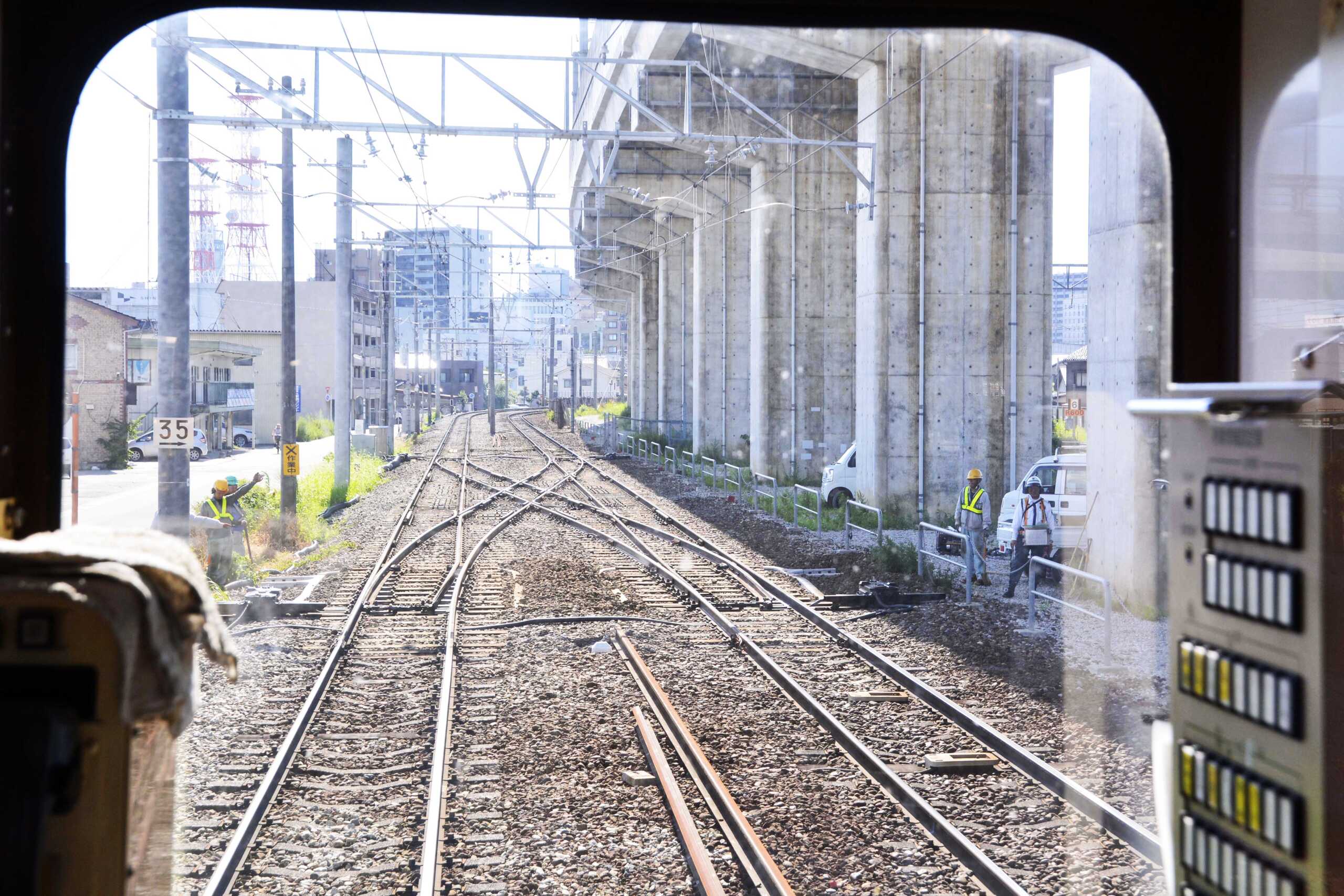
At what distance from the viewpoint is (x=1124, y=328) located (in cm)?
1136

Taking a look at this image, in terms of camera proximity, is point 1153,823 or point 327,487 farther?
point 327,487

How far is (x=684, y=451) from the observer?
106ft

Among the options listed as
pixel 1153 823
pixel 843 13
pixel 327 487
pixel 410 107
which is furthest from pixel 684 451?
pixel 843 13

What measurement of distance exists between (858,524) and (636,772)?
12072 mm

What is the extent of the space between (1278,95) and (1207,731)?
5.99ft

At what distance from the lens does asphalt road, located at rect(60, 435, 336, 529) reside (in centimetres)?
1539

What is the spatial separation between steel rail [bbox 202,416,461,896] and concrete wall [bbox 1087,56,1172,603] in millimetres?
7049

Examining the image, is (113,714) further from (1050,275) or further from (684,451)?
(684,451)

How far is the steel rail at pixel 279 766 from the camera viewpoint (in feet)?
15.9

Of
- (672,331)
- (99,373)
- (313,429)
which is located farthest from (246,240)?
(99,373)

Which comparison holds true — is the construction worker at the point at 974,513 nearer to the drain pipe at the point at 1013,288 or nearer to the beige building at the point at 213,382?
the drain pipe at the point at 1013,288

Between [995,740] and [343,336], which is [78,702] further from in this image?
[343,336]

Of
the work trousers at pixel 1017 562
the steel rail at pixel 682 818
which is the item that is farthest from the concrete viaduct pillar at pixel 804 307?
the steel rail at pixel 682 818

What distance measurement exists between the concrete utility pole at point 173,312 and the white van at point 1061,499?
27.7 feet
